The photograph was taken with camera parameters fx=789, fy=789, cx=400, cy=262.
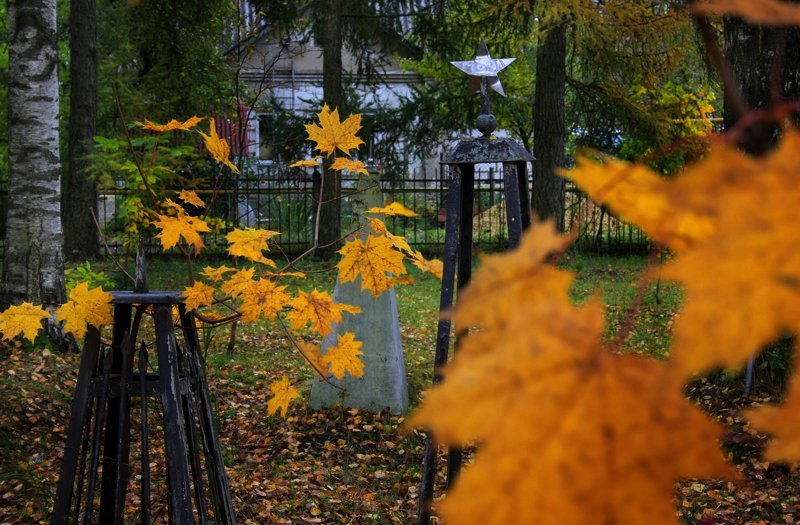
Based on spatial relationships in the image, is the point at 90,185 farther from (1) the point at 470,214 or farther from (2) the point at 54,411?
(1) the point at 470,214

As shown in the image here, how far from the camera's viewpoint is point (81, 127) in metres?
10.3

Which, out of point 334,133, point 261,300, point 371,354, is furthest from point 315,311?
point 371,354

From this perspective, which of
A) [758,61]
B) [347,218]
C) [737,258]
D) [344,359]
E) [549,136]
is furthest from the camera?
[347,218]

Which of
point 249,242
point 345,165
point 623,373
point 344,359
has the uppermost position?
point 345,165

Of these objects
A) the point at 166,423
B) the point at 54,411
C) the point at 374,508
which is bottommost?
the point at 374,508

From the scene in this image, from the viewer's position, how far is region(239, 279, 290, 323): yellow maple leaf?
265 cm

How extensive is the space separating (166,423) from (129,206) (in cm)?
779

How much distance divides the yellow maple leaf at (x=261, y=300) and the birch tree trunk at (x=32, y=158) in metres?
3.29

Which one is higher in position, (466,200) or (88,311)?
(466,200)

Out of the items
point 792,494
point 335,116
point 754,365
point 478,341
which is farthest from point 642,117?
point 478,341

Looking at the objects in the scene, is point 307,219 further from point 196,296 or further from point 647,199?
point 647,199

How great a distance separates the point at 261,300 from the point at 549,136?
7.89 meters

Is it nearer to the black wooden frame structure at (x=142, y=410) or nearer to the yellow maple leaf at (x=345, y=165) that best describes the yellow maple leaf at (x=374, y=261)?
the yellow maple leaf at (x=345, y=165)

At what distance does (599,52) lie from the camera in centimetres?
941
